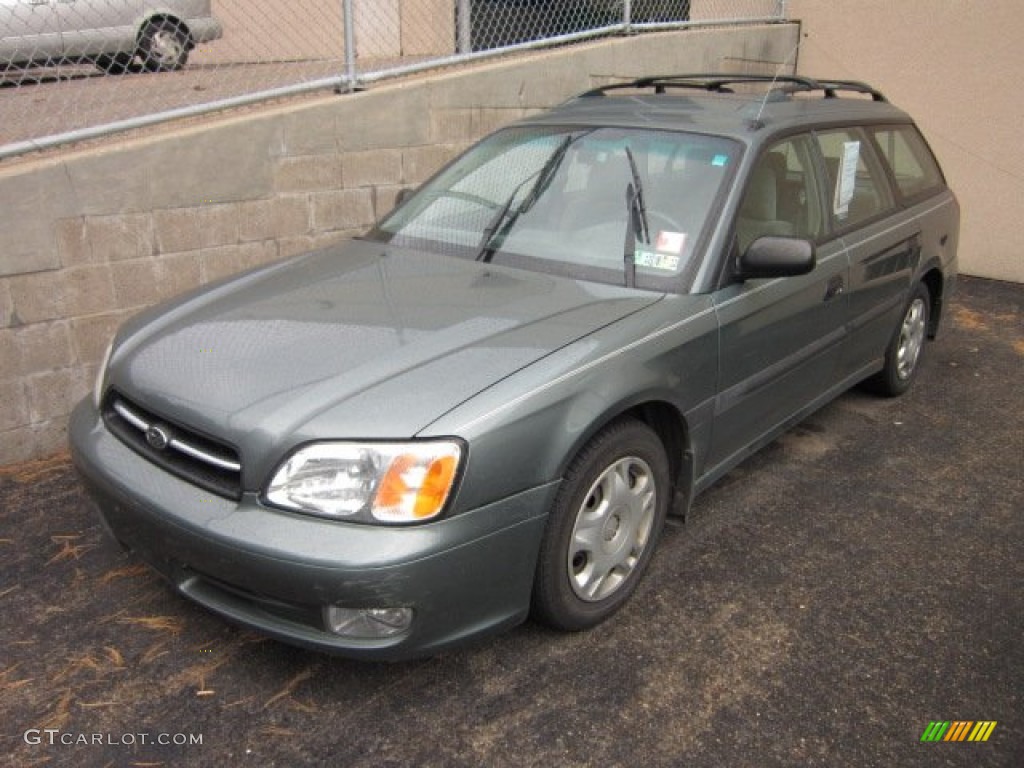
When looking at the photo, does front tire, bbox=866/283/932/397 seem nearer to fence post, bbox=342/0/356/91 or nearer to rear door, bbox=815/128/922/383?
rear door, bbox=815/128/922/383

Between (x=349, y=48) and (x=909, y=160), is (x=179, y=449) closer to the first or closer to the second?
(x=349, y=48)

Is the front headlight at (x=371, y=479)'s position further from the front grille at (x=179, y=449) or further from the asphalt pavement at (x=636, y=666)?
the asphalt pavement at (x=636, y=666)

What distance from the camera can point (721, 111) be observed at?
3.73 m

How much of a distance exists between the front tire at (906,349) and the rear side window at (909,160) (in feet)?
1.79

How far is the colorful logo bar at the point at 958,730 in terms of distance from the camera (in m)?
2.46

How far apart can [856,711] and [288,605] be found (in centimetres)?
166

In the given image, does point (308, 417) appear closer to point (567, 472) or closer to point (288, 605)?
point (288, 605)

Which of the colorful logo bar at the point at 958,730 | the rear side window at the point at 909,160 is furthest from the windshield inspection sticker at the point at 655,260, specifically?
the rear side window at the point at 909,160

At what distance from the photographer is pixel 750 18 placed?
27.0 ft

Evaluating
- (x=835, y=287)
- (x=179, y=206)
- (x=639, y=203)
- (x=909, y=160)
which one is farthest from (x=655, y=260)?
(x=179, y=206)

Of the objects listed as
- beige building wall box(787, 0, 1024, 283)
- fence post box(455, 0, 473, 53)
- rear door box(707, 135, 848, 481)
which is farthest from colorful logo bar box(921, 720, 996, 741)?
beige building wall box(787, 0, 1024, 283)

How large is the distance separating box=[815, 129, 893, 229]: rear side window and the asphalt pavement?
131cm

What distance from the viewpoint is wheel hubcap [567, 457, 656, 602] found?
2.74 meters

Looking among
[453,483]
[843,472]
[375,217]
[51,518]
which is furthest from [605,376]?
[375,217]
